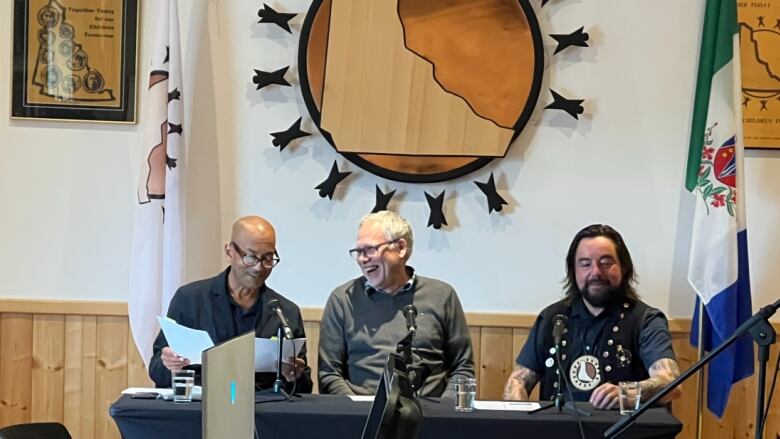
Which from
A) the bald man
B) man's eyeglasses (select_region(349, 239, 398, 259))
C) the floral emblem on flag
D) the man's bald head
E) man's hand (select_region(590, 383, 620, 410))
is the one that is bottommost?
man's hand (select_region(590, 383, 620, 410))

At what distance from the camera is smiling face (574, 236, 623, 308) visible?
3104mm

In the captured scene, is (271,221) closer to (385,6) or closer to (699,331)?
(385,6)

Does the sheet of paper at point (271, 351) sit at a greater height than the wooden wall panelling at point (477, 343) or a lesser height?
greater

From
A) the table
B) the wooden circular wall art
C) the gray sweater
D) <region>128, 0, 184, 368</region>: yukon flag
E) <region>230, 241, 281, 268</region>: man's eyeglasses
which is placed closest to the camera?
the table

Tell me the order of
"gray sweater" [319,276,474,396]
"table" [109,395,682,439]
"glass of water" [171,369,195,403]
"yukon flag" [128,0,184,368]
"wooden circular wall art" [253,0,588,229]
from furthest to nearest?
"wooden circular wall art" [253,0,588,229], "yukon flag" [128,0,184,368], "gray sweater" [319,276,474,396], "glass of water" [171,369,195,403], "table" [109,395,682,439]

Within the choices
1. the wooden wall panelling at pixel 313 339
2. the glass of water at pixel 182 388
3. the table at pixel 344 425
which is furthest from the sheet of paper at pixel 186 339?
the wooden wall panelling at pixel 313 339

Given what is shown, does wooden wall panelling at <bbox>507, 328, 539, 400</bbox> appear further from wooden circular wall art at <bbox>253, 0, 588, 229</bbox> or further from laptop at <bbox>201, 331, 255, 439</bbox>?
laptop at <bbox>201, 331, 255, 439</bbox>

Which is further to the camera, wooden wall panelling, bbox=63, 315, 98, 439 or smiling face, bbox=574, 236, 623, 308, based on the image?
wooden wall panelling, bbox=63, 315, 98, 439

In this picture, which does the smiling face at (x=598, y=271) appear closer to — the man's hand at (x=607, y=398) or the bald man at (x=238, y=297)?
the man's hand at (x=607, y=398)

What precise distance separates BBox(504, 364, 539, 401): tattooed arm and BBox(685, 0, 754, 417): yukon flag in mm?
759

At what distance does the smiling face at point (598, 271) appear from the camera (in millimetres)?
3104

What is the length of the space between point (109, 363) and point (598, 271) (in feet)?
6.56

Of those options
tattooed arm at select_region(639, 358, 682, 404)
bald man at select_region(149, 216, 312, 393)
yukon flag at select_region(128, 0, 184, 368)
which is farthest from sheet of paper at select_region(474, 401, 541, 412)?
yukon flag at select_region(128, 0, 184, 368)

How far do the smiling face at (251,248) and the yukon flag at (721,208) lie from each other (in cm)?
162
